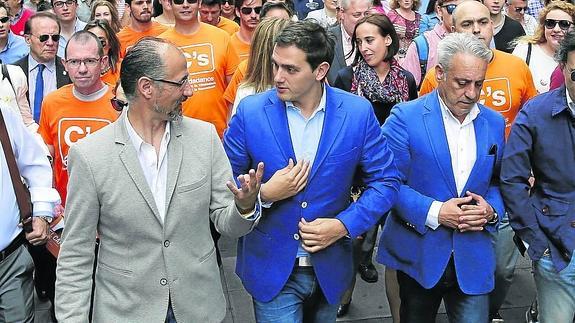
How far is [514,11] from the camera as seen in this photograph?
27.4ft

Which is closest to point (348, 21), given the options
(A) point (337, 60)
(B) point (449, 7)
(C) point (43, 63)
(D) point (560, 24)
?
(A) point (337, 60)

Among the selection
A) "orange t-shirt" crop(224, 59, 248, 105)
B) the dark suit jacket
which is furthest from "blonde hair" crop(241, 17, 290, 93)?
the dark suit jacket

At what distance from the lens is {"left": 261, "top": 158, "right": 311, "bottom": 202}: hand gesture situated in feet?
12.1

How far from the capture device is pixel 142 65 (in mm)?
3369

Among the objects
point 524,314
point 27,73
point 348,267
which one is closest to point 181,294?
point 348,267

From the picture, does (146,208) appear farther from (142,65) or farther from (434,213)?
(434,213)

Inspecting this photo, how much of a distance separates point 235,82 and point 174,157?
2.51 m

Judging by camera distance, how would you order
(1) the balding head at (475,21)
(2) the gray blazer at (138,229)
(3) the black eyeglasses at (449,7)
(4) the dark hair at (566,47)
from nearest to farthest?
(2) the gray blazer at (138,229) → (4) the dark hair at (566,47) → (1) the balding head at (475,21) → (3) the black eyeglasses at (449,7)

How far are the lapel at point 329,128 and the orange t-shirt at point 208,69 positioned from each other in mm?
2425

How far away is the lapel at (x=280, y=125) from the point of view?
3850 mm

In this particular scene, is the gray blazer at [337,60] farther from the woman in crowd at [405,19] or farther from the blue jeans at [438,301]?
the blue jeans at [438,301]

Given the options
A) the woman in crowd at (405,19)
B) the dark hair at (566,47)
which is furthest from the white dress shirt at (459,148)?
the woman in crowd at (405,19)

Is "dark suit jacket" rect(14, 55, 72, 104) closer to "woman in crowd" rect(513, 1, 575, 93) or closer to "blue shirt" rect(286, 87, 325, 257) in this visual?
"blue shirt" rect(286, 87, 325, 257)

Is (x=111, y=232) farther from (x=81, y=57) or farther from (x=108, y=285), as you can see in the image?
(x=81, y=57)
